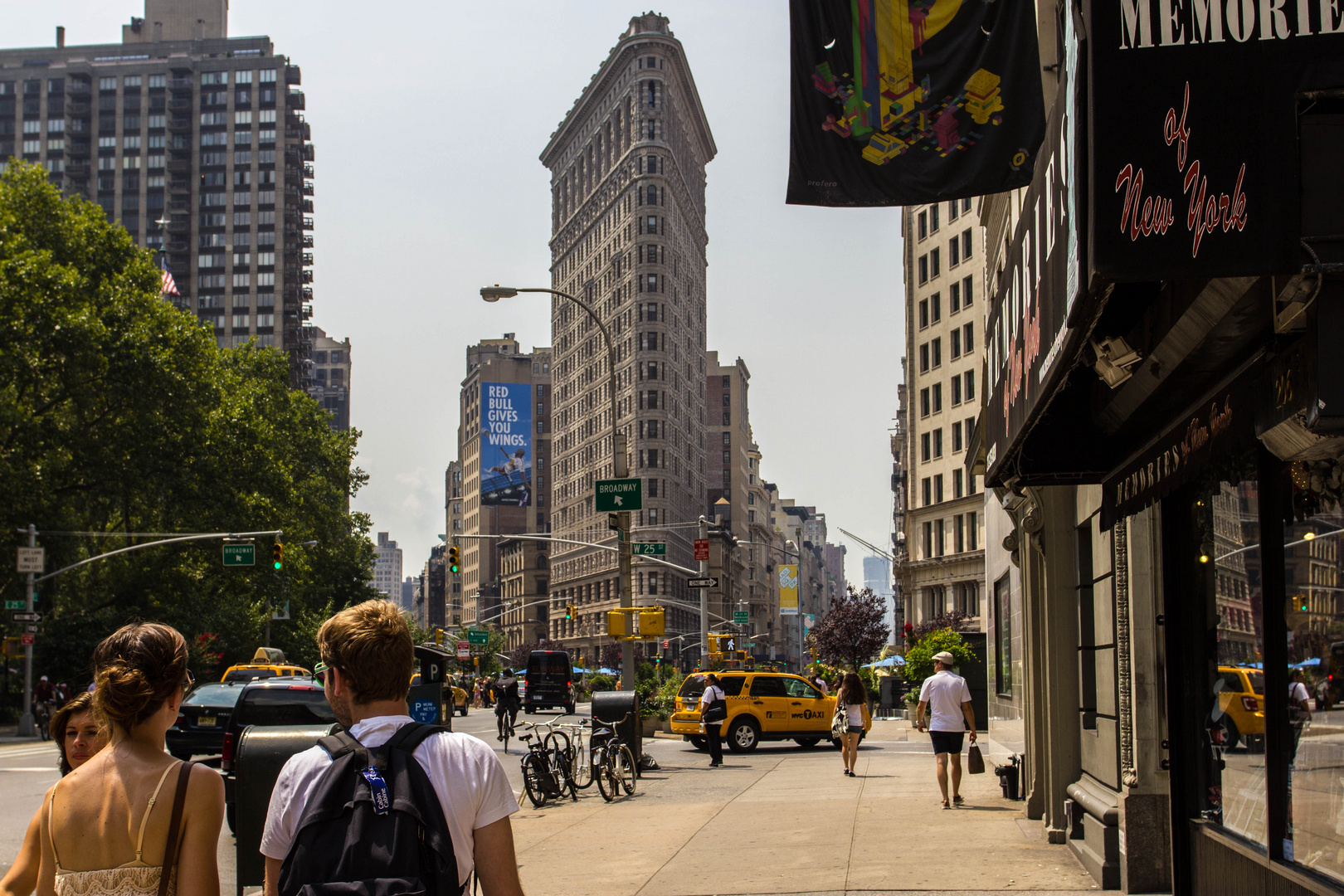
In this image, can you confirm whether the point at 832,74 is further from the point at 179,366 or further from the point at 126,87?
the point at 126,87

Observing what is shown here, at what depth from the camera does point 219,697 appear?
21.0m

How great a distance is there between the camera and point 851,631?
6406 centimetres

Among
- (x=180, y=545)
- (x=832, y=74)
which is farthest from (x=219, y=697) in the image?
(x=180, y=545)

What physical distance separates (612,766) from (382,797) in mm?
15098

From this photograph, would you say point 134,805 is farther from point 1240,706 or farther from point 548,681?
point 548,681

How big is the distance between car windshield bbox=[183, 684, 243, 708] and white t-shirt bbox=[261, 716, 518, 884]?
717 inches

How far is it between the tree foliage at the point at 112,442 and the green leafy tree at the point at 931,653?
79.5 feet

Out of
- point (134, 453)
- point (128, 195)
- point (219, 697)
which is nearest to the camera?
point (219, 697)

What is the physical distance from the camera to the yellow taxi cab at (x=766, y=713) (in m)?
28.2

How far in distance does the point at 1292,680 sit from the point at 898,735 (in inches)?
1164

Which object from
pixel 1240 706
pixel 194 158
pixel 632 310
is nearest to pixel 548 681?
pixel 1240 706

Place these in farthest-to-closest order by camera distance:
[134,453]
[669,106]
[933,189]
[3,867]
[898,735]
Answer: [669,106], [134,453], [898,735], [3,867], [933,189]

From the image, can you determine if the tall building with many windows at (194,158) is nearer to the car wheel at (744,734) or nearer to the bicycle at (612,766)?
the car wheel at (744,734)

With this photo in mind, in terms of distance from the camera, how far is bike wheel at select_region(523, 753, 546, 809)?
17297 mm
